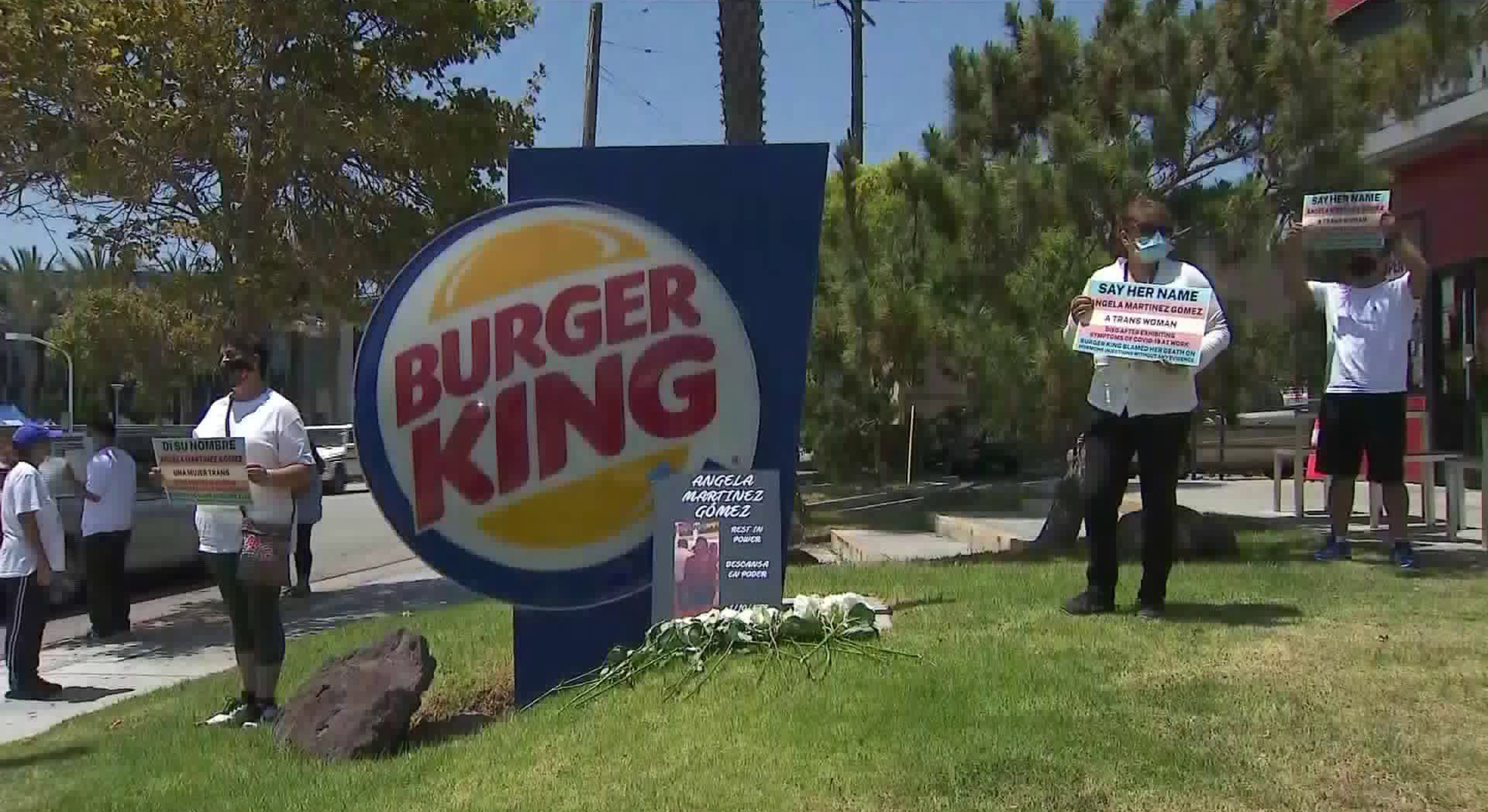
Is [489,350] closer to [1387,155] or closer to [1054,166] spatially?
[1054,166]

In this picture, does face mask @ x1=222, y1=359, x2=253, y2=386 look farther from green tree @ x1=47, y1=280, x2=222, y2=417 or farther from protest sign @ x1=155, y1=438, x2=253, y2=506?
green tree @ x1=47, y1=280, x2=222, y2=417

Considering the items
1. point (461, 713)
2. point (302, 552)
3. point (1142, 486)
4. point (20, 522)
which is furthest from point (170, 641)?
point (1142, 486)

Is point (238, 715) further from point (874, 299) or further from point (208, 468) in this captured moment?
point (874, 299)

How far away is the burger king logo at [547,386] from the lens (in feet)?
18.5

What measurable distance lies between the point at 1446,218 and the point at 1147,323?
11.6m

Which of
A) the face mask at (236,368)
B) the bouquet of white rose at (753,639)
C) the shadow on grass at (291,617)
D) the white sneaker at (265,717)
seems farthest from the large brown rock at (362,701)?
the shadow on grass at (291,617)

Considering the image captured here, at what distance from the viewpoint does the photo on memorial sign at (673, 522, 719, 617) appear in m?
5.53

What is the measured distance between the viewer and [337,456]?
29.3 m

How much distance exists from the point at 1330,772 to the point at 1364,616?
196cm

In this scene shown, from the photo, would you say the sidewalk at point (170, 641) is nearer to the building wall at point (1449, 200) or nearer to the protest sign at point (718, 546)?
the protest sign at point (718, 546)

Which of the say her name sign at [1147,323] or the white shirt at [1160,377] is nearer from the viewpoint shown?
the say her name sign at [1147,323]

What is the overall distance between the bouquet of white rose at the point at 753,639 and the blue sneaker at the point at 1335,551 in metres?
3.44

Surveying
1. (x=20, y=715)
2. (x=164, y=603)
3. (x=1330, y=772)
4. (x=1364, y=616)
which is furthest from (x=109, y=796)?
(x=164, y=603)

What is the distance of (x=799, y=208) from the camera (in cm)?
587
